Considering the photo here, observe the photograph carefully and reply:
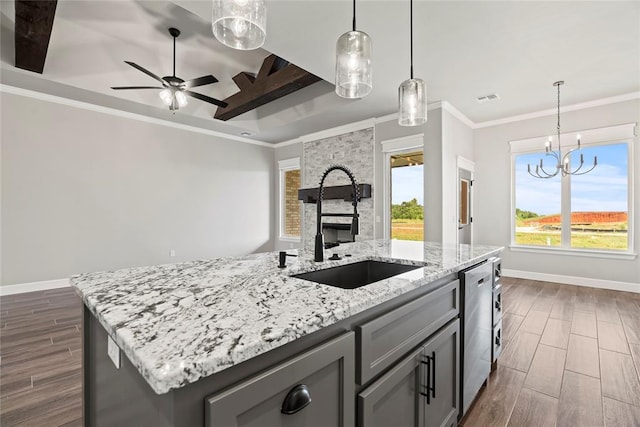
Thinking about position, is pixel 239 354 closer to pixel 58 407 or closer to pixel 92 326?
pixel 92 326

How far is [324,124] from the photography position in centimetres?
594

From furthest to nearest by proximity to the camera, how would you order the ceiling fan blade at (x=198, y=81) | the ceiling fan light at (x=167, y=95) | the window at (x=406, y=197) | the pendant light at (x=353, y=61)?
the window at (x=406, y=197) < the ceiling fan light at (x=167, y=95) < the ceiling fan blade at (x=198, y=81) < the pendant light at (x=353, y=61)

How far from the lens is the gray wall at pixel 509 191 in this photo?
4.52 m

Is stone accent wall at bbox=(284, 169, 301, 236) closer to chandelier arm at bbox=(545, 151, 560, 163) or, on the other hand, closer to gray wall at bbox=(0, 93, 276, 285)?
gray wall at bbox=(0, 93, 276, 285)

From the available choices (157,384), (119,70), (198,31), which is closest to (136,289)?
(157,384)

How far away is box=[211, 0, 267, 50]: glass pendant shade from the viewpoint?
1.29 metres

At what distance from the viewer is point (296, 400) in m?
0.71

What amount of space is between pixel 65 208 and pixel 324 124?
4619 mm

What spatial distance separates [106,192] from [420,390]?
18.4ft

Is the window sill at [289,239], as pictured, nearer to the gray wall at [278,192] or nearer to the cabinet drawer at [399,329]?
the gray wall at [278,192]

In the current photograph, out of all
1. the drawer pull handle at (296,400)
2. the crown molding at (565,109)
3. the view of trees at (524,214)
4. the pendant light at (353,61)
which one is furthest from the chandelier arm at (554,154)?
the drawer pull handle at (296,400)

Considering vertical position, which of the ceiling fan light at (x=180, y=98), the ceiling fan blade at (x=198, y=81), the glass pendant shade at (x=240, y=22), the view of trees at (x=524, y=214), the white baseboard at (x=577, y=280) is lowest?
the white baseboard at (x=577, y=280)

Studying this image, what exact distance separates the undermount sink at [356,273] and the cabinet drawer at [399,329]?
11.6 inches

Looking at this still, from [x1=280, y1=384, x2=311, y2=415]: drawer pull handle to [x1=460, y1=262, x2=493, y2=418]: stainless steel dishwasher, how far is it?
Result: 3.91 ft
